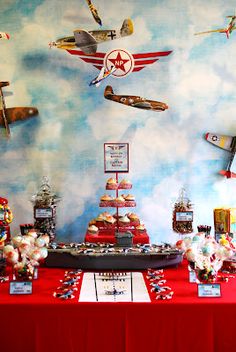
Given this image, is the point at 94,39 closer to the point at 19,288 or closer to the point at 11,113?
the point at 11,113

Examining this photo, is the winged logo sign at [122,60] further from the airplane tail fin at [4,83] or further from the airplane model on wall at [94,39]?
the airplane tail fin at [4,83]

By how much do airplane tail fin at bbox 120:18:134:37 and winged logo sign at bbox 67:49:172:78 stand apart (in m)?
0.16

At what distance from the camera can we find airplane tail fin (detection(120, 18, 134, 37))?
4.16m

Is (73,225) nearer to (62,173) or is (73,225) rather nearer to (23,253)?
(62,173)

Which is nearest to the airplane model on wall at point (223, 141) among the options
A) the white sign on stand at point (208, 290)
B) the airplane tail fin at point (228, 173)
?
the airplane tail fin at point (228, 173)

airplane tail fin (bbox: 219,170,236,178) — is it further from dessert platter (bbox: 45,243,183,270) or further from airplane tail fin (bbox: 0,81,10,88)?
airplane tail fin (bbox: 0,81,10,88)

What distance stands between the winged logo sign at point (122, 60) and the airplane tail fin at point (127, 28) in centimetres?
16

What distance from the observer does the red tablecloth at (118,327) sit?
2.31 meters

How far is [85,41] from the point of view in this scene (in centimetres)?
412

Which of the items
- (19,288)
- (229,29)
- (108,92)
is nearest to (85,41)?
(108,92)

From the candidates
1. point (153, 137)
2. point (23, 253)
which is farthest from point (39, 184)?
point (23, 253)

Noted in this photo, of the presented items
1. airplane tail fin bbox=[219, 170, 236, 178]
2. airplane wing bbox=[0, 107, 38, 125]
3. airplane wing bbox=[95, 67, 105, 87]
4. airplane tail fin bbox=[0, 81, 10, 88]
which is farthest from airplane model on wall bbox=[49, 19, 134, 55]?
airplane tail fin bbox=[219, 170, 236, 178]

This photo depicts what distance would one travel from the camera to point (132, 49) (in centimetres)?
423

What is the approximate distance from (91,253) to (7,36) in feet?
7.57
